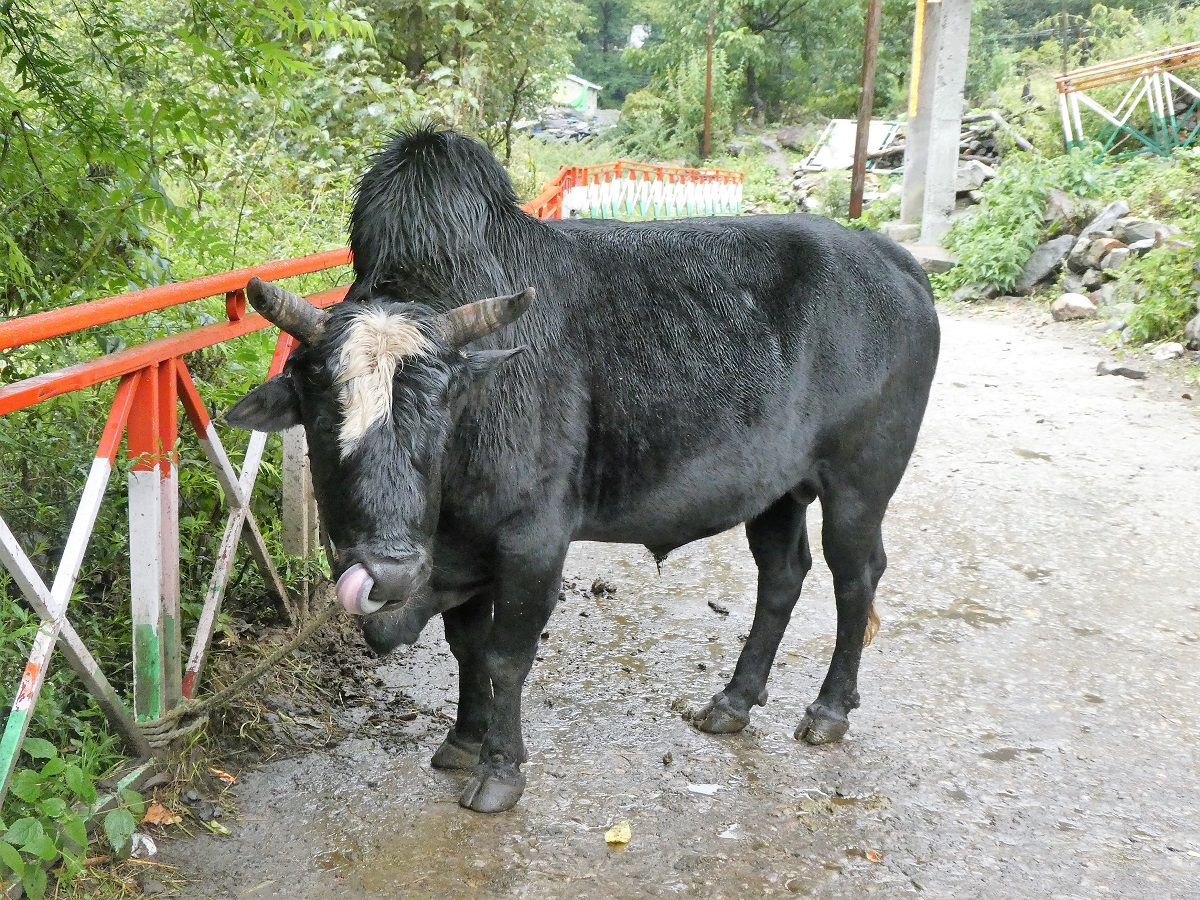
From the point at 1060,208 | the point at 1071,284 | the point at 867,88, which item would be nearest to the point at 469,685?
the point at 1071,284

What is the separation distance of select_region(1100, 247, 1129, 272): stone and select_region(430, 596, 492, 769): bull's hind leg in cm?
1062

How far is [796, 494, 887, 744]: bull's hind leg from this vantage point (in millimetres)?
3861

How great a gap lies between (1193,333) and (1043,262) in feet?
13.4

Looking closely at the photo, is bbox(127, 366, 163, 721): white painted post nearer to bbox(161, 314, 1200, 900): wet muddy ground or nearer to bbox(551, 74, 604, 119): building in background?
bbox(161, 314, 1200, 900): wet muddy ground

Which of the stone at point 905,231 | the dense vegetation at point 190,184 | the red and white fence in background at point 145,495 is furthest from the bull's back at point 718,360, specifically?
the stone at point 905,231

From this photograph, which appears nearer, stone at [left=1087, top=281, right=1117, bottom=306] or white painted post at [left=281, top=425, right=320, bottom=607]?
white painted post at [left=281, top=425, right=320, bottom=607]

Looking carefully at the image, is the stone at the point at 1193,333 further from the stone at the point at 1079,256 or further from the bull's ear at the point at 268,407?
the bull's ear at the point at 268,407

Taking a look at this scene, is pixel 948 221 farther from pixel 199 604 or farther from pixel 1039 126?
pixel 199 604

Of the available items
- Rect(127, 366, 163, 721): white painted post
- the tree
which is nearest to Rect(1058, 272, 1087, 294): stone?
the tree

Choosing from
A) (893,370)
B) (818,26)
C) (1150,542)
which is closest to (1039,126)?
(1150,542)

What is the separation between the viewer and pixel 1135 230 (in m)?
12.4

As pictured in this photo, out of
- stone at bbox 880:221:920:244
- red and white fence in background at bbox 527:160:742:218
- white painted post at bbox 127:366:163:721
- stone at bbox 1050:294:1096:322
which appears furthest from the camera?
stone at bbox 880:221:920:244

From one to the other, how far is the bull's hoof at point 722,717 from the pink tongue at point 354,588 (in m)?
1.69

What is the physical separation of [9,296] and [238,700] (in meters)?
1.76
